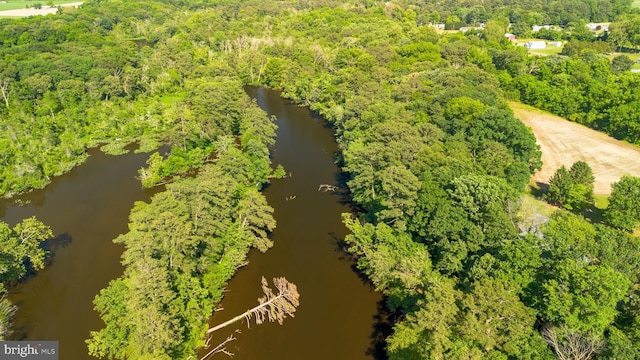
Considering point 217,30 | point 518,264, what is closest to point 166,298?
point 518,264

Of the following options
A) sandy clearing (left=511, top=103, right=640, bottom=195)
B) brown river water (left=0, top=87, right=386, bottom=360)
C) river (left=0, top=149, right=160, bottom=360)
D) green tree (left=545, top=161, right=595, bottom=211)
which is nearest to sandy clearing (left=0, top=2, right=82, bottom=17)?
river (left=0, top=149, right=160, bottom=360)

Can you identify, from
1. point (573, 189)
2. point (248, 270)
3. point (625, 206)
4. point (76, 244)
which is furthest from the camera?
point (573, 189)

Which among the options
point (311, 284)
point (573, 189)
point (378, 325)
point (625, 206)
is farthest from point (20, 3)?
point (625, 206)

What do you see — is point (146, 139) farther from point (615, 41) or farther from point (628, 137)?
point (615, 41)

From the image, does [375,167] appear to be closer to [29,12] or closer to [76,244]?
[76,244]

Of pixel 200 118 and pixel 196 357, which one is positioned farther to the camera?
pixel 200 118

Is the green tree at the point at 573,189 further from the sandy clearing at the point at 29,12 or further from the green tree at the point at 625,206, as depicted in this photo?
the sandy clearing at the point at 29,12

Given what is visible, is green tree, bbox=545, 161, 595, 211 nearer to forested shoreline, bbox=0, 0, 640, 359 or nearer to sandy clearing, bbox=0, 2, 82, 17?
forested shoreline, bbox=0, 0, 640, 359
